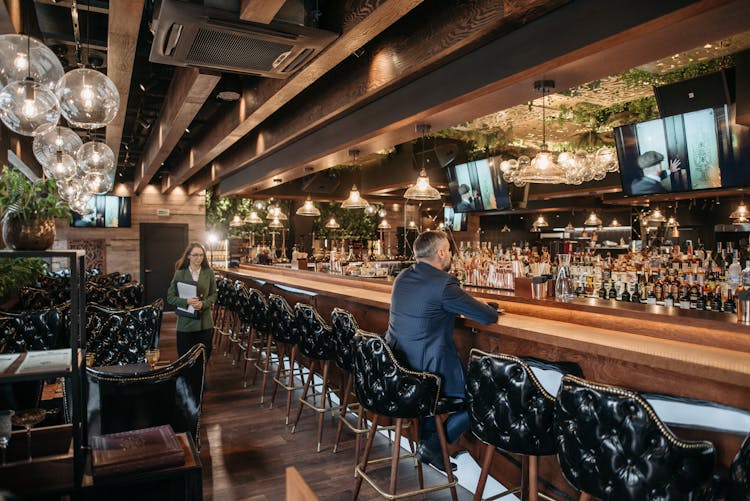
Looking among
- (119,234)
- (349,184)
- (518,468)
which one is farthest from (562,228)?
(518,468)

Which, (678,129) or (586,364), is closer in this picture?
(586,364)

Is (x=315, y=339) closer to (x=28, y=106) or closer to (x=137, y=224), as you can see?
(x=28, y=106)

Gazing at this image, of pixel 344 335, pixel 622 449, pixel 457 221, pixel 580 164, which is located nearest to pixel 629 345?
pixel 622 449

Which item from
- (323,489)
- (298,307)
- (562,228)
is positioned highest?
(562,228)

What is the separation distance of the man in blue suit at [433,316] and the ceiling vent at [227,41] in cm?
140

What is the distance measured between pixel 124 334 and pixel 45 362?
241 cm

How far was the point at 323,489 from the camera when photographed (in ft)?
11.0

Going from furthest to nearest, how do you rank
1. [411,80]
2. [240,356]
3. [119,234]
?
[119,234]
[240,356]
[411,80]

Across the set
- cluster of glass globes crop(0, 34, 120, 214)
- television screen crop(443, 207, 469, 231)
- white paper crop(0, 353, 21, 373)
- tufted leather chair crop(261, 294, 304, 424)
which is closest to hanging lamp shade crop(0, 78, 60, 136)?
cluster of glass globes crop(0, 34, 120, 214)

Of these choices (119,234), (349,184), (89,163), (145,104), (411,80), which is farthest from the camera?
(119,234)

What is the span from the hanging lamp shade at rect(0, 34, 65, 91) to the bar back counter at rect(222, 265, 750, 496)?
2.70 m

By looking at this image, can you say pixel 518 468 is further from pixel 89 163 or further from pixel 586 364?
pixel 89 163

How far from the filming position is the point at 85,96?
2617 millimetres

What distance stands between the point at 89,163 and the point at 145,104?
7.39 feet
